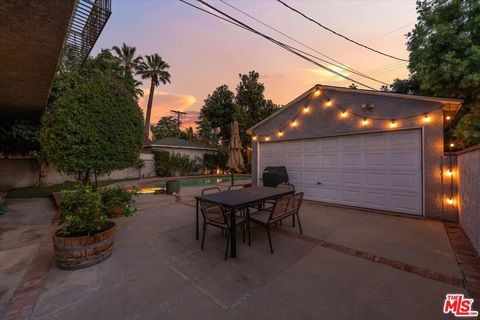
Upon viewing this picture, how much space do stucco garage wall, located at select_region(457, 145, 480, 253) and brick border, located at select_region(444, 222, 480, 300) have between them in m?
0.13

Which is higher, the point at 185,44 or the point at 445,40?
the point at 185,44

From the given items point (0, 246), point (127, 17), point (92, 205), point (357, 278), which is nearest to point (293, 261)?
point (357, 278)

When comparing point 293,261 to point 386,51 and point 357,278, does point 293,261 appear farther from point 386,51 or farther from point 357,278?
point 386,51

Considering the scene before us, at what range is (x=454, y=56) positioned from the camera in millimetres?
7184

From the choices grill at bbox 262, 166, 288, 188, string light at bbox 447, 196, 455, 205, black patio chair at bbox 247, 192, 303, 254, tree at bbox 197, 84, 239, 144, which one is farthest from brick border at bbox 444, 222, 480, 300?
tree at bbox 197, 84, 239, 144

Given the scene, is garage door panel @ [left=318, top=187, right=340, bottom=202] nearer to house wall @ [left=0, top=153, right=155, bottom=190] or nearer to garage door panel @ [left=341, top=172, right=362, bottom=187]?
garage door panel @ [left=341, top=172, right=362, bottom=187]

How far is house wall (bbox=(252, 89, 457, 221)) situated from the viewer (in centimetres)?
511

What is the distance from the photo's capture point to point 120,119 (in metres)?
4.45

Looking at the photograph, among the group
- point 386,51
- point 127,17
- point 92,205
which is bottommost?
point 92,205

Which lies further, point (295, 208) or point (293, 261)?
point (295, 208)

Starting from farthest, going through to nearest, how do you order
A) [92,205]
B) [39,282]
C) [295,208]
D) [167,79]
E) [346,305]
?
1. [167,79]
2. [295,208]
3. [92,205]
4. [39,282]
5. [346,305]

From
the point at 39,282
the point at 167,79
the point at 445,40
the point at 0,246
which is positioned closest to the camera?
the point at 39,282

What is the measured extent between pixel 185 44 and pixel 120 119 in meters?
6.29

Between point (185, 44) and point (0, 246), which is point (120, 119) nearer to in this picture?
point (0, 246)
